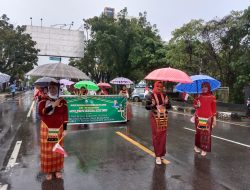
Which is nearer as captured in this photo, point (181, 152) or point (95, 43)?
point (181, 152)

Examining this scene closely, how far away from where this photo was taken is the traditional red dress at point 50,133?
644 centimetres

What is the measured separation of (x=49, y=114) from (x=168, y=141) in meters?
4.98

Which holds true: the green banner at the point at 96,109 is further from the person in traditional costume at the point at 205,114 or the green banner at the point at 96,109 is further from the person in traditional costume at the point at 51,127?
the person in traditional costume at the point at 51,127

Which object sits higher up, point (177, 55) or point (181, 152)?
point (177, 55)

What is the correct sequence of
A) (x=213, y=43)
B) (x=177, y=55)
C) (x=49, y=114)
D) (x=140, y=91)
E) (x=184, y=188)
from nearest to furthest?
(x=184, y=188)
(x=49, y=114)
(x=213, y=43)
(x=177, y=55)
(x=140, y=91)

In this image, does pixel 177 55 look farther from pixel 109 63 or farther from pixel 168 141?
pixel 168 141

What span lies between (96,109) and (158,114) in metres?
6.40

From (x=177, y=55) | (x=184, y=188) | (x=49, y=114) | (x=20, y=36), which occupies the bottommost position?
(x=184, y=188)

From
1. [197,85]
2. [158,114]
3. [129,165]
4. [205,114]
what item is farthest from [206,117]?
[129,165]

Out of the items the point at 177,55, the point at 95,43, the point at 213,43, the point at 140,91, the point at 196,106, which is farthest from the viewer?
the point at 95,43

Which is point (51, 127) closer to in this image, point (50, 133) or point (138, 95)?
point (50, 133)

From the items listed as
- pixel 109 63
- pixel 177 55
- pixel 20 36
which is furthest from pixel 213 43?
pixel 20 36

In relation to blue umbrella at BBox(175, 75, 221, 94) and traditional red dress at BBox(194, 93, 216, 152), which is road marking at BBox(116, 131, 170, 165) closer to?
traditional red dress at BBox(194, 93, 216, 152)

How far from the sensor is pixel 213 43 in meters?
27.4
